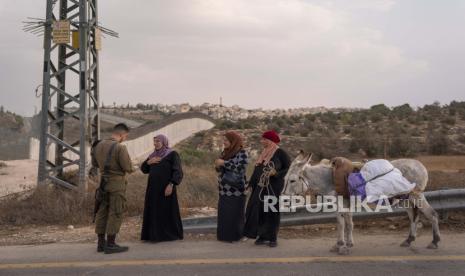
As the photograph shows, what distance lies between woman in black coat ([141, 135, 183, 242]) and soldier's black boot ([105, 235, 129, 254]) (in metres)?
0.63

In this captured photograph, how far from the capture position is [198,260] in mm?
6516

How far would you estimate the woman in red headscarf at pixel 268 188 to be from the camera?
24.2 ft

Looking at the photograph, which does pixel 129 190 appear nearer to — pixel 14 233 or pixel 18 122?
pixel 14 233

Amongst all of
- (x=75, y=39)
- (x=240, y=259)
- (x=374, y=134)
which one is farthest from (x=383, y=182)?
(x=374, y=134)

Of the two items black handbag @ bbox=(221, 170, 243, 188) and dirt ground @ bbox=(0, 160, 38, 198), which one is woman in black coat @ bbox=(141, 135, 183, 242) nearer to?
black handbag @ bbox=(221, 170, 243, 188)

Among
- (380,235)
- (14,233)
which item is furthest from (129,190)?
(380,235)

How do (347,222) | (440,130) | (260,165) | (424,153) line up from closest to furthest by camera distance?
(347,222), (260,165), (424,153), (440,130)

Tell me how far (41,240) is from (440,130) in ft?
91.2

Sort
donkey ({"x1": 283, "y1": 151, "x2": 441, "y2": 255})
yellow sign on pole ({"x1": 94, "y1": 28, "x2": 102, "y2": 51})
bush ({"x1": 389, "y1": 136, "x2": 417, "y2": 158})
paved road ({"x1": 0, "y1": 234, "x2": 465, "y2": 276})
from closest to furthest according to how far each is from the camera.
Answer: paved road ({"x1": 0, "y1": 234, "x2": 465, "y2": 276}), donkey ({"x1": 283, "y1": 151, "x2": 441, "y2": 255}), yellow sign on pole ({"x1": 94, "y1": 28, "x2": 102, "y2": 51}), bush ({"x1": 389, "y1": 136, "x2": 417, "y2": 158})

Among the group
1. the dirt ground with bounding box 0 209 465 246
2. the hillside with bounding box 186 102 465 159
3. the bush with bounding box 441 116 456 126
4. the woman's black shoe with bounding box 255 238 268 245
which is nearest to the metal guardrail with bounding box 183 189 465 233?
the dirt ground with bounding box 0 209 465 246

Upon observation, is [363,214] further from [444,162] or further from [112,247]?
[444,162]

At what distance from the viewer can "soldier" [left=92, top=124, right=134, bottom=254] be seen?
712 centimetres

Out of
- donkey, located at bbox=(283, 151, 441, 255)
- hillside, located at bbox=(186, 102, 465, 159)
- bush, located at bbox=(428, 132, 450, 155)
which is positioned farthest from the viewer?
hillside, located at bbox=(186, 102, 465, 159)

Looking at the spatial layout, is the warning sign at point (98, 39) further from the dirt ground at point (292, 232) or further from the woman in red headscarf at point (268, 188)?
the woman in red headscarf at point (268, 188)
